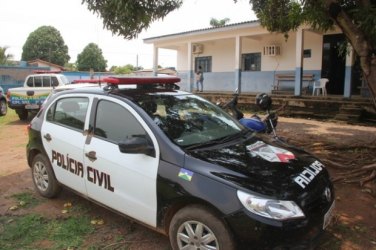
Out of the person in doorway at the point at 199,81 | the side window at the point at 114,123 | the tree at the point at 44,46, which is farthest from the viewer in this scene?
the tree at the point at 44,46

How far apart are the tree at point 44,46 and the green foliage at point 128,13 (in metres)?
60.5

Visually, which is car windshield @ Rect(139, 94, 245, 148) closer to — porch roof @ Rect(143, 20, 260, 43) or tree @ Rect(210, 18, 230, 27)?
porch roof @ Rect(143, 20, 260, 43)

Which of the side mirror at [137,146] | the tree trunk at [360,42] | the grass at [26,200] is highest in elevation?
the tree trunk at [360,42]

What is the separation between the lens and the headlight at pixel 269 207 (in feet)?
9.64

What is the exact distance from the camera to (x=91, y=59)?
2466 inches

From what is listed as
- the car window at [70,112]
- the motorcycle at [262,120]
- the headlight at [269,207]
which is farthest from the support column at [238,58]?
the headlight at [269,207]

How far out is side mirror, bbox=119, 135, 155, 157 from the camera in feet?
11.5

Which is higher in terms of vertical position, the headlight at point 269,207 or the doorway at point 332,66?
the doorway at point 332,66

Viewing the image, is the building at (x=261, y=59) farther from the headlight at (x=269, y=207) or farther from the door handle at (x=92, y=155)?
the headlight at (x=269, y=207)

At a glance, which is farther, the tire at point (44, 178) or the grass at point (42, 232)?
the tire at point (44, 178)

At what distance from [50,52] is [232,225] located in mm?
64558

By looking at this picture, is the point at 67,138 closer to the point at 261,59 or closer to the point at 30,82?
the point at 30,82

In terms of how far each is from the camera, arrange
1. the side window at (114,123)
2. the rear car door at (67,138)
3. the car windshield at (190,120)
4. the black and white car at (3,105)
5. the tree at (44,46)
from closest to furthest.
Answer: the car windshield at (190,120) < the side window at (114,123) < the rear car door at (67,138) < the black and white car at (3,105) < the tree at (44,46)

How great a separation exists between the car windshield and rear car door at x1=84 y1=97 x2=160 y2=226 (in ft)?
0.73
